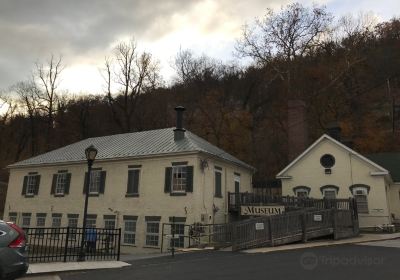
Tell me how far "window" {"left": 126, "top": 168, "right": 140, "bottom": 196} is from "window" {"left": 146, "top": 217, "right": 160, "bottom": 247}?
228cm

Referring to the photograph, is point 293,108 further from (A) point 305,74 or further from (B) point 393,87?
(B) point 393,87

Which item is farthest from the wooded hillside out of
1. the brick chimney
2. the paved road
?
the paved road

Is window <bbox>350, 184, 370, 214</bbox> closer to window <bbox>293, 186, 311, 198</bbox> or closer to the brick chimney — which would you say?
window <bbox>293, 186, 311, 198</bbox>

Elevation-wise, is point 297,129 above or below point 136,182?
above

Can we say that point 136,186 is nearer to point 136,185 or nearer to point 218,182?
point 136,185

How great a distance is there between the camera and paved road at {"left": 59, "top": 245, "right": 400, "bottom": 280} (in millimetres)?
10695

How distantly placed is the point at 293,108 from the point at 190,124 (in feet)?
51.1

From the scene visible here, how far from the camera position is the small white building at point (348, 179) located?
94.1 feet

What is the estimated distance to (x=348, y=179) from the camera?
30047 millimetres

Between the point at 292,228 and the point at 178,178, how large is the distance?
8.51 metres

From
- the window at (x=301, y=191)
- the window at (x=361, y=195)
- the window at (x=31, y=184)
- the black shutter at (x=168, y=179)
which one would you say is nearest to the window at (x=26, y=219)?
the window at (x=31, y=184)

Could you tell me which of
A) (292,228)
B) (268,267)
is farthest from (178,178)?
(268,267)

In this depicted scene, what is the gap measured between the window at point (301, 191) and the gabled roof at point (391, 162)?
6889 mm

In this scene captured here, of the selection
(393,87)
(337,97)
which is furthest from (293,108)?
(393,87)
